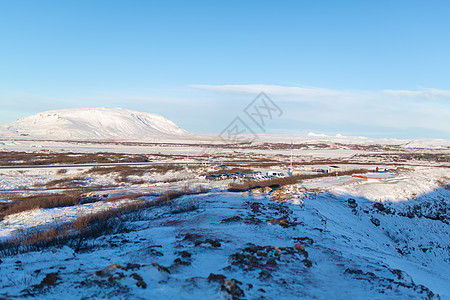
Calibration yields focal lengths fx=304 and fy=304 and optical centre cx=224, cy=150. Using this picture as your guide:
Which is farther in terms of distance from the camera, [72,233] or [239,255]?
[72,233]

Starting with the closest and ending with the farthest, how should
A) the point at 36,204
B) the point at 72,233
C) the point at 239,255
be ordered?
1. the point at 239,255
2. the point at 72,233
3. the point at 36,204

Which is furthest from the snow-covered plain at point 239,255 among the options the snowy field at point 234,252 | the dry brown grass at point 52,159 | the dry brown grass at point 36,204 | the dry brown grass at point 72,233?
the dry brown grass at point 52,159

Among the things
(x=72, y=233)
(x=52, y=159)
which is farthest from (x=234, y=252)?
(x=52, y=159)

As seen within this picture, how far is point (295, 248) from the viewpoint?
8.12 m

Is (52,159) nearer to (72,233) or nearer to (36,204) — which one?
(36,204)

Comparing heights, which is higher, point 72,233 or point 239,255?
point 239,255

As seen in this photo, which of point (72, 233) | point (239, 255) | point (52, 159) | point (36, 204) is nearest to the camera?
point (239, 255)

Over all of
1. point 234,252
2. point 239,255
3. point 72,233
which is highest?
point 239,255

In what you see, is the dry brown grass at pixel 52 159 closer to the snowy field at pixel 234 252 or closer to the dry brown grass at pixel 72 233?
the snowy field at pixel 234 252

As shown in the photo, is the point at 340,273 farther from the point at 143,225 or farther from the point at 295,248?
the point at 143,225

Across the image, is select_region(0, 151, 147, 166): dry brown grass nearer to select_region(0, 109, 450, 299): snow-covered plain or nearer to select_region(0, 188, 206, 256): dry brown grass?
select_region(0, 109, 450, 299): snow-covered plain

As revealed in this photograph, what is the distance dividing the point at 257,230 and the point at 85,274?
5.55 meters

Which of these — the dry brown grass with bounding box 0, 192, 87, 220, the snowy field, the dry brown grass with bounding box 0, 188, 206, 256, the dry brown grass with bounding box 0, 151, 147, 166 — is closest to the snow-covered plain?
the snowy field

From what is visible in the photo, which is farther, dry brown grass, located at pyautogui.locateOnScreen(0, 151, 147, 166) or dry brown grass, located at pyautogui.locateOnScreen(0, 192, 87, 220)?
dry brown grass, located at pyautogui.locateOnScreen(0, 151, 147, 166)
